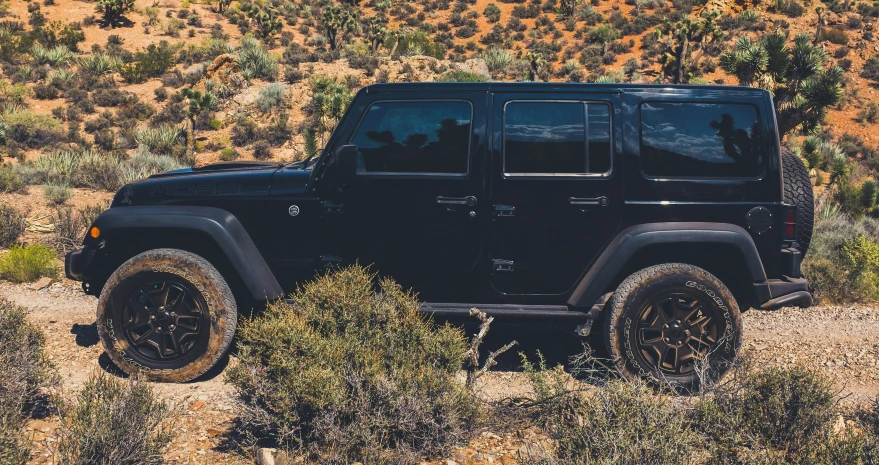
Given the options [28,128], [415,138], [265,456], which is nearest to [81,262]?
[265,456]

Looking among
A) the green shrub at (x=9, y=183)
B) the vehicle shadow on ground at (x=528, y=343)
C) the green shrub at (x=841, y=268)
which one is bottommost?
the green shrub at (x=9, y=183)

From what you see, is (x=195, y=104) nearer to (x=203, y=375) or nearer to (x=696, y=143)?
(x=203, y=375)

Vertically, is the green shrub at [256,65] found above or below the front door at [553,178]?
below

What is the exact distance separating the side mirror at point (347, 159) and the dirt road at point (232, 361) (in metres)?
1.68

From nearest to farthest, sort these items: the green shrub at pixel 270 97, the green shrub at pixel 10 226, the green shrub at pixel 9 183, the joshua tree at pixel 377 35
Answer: the green shrub at pixel 10 226
the green shrub at pixel 9 183
the green shrub at pixel 270 97
the joshua tree at pixel 377 35

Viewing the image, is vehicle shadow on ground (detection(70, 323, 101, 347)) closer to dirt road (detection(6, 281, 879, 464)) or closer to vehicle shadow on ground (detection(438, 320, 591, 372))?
dirt road (detection(6, 281, 879, 464))

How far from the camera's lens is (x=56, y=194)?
38.3ft

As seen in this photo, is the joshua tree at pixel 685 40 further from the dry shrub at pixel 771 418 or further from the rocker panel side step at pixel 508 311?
the dry shrub at pixel 771 418

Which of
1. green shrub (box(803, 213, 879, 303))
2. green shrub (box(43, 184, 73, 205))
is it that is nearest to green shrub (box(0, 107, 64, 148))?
green shrub (box(43, 184, 73, 205))

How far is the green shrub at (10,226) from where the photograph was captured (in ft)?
31.3

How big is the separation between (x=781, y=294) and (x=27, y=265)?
311 inches

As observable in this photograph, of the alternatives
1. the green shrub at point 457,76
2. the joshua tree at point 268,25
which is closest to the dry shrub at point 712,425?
the green shrub at point 457,76

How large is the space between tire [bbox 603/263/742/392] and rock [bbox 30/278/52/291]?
6372 mm

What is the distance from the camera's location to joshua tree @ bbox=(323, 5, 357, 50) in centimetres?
3150
